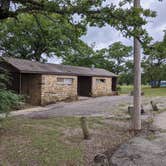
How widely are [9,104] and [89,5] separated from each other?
4063 mm


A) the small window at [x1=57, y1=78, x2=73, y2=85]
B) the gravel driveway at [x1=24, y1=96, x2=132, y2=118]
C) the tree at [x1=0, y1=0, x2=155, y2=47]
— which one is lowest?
the gravel driveway at [x1=24, y1=96, x2=132, y2=118]

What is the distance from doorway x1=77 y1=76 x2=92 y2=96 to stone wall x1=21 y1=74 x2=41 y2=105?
28.6 ft

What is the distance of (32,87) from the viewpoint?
21.5m

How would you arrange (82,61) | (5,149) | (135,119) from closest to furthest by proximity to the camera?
1. (5,149)
2. (135,119)
3. (82,61)

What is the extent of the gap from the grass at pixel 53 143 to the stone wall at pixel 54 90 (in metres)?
9.67

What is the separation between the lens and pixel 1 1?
29.5ft

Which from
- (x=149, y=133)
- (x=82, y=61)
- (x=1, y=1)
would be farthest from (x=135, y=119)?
(x=82, y=61)

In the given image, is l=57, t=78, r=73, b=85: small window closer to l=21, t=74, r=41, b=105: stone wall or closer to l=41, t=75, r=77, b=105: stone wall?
l=41, t=75, r=77, b=105: stone wall

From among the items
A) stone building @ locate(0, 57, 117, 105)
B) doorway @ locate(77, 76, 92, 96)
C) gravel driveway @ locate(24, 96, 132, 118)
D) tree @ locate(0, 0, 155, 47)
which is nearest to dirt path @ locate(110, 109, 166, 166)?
tree @ locate(0, 0, 155, 47)

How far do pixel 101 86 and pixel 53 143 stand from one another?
887 inches

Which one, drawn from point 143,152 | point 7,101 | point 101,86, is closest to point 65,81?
point 101,86

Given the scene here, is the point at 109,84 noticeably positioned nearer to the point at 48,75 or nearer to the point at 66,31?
the point at 48,75

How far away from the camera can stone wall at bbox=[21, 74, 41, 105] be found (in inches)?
830

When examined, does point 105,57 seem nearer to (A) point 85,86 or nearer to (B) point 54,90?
(A) point 85,86
